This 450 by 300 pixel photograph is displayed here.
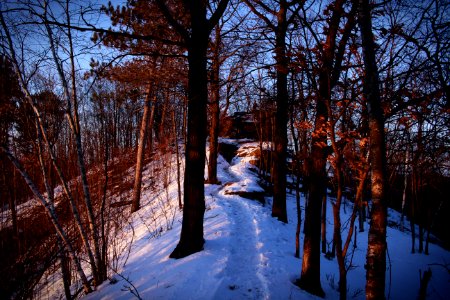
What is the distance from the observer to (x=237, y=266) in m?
4.21

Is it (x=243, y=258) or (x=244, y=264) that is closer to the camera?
(x=244, y=264)

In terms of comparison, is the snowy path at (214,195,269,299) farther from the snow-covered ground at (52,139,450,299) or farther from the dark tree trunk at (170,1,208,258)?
the dark tree trunk at (170,1,208,258)

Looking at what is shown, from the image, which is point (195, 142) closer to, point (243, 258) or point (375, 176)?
point (243, 258)

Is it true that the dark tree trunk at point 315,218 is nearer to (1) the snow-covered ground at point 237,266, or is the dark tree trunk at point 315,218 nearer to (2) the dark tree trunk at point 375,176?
(1) the snow-covered ground at point 237,266

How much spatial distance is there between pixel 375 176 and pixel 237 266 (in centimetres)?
308

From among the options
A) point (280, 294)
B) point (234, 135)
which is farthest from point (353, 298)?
point (234, 135)

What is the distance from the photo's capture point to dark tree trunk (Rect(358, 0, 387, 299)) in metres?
2.27

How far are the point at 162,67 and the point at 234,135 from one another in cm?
1531

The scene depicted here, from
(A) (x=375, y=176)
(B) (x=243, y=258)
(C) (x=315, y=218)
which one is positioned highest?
(A) (x=375, y=176)

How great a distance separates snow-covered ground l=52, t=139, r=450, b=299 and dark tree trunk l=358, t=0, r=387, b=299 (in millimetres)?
1712

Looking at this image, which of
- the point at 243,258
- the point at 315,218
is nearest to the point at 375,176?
the point at 315,218

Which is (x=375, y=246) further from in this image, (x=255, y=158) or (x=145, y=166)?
(x=145, y=166)

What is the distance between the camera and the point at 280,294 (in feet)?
11.7

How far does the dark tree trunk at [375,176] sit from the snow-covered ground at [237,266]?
171 centimetres
